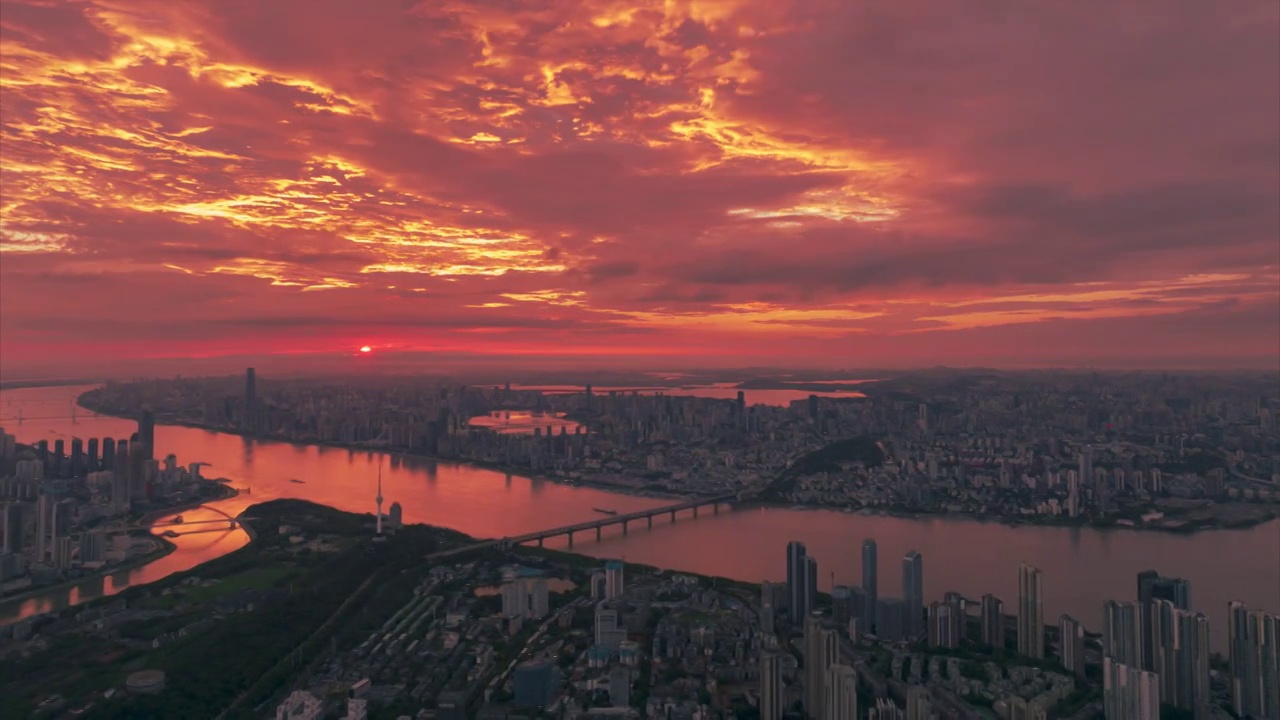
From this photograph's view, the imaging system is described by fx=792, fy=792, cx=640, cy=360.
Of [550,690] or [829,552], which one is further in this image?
[829,552]

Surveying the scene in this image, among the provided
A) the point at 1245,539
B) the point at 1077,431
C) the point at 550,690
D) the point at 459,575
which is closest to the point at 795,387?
the point at 1077,431

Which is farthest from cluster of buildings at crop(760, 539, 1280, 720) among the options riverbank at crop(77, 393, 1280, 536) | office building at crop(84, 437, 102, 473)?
office building at crop(84, 437, 102, 473)

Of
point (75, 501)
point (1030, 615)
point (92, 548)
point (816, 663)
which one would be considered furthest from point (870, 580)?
point (75, 501)

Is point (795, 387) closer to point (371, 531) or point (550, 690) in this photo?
point (371, 531)

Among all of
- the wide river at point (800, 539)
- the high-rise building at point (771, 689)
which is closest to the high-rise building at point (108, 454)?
the wide river at point (800, 539)

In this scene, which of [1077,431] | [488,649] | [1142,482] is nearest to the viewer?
[488,649]

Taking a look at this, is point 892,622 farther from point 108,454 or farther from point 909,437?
point 108,454

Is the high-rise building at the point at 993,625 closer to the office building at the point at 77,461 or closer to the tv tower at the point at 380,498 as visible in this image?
the tv tower at the point at 380,498
